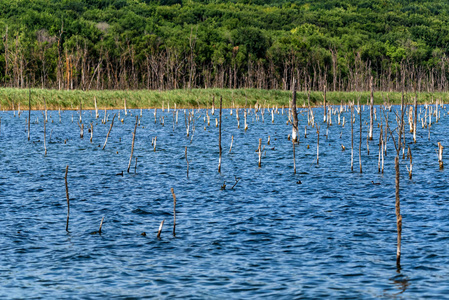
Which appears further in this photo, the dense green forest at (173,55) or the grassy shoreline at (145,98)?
the dense green forest at (173,55)

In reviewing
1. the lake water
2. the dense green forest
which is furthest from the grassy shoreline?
the lake water

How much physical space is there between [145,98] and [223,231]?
58.0m

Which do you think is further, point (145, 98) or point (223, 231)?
point (145, 98)

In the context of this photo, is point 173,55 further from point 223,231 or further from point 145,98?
point 223,231

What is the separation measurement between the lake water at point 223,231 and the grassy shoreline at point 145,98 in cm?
3355

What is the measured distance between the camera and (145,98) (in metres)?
71.4

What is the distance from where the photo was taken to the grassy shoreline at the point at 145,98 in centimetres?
6188

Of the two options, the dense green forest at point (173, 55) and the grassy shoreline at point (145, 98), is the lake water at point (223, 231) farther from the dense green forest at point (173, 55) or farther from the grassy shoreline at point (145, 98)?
the dense green forest at point (173, 55)

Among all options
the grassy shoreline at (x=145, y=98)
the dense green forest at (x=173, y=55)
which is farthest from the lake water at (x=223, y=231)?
the dense green forest at (x=173, y=55)

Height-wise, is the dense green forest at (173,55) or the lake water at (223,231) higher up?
the dense green forest at (173,55)

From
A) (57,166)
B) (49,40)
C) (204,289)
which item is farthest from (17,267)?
(49,40)

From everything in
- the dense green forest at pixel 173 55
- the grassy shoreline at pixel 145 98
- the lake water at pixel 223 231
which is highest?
the dense green forest at pixel 173 55

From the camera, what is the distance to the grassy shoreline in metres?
61.9

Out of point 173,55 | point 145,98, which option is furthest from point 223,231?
point 173,55
